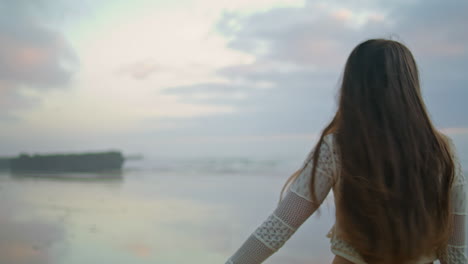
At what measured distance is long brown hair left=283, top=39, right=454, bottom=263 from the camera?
910mm

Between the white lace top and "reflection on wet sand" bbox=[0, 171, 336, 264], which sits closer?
the white lace top

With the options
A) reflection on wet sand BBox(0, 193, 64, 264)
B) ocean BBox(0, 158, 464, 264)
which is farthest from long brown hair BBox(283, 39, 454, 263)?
reflection on wet sand BBox(0, 193, 64, 264)

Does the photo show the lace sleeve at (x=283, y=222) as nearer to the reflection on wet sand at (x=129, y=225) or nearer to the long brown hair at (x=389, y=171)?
the long brown hair at (x=389, y=171)

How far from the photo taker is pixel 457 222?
102 cm

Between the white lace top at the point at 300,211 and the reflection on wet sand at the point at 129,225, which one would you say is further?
the reflection on wet sand at the point at 129,225

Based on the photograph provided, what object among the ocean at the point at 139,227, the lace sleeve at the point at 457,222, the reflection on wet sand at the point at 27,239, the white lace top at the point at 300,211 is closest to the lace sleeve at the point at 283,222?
the white lace top at the point at 300,211

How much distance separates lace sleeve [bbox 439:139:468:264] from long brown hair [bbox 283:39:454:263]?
35mm

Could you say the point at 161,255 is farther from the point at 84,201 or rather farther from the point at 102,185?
the point at 102,185

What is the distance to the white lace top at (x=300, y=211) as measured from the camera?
0.95m

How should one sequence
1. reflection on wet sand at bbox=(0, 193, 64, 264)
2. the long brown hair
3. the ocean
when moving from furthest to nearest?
1. the ocean
2. reflection on wet sand at bbox=(0, 193, 64, 264)
3. the long brown hair

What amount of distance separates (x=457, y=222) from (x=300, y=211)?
0.44 metres

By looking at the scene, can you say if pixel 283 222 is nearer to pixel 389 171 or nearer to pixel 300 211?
pixel 300 211

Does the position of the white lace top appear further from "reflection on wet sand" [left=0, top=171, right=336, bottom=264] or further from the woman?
"reflection on wet sand" [left=0, top=171, right=336, bottom=264]

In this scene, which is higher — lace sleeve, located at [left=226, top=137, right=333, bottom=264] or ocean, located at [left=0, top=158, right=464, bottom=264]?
lace sleeve, located at [left=226, top=137, right=333, bottom=264]
